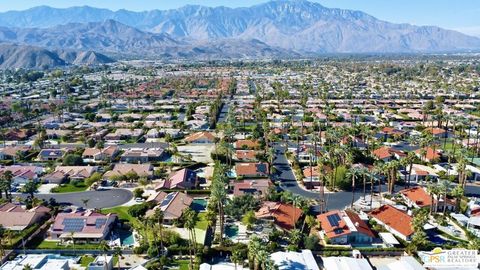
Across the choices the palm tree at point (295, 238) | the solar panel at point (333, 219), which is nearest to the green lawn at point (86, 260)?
the palm tree at point (295, 238)

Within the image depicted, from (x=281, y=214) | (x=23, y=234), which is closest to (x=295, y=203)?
(x=281, y=214)

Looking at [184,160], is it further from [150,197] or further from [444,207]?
[444,207]

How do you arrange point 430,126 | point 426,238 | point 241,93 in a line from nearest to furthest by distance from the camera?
point 426,238 → point 430,126 → point 241,93

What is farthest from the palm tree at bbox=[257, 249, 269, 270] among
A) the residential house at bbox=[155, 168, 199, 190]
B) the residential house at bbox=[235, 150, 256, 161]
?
the residential house at bbox=[235, 150, 256, 161]

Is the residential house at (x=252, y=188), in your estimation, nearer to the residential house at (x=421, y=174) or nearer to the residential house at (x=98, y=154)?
the residential house at (x=421, y=174)

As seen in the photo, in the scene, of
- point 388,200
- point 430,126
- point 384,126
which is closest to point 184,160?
point 388,200

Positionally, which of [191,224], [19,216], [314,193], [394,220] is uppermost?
[191,224]

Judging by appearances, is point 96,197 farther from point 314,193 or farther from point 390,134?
point 390,134
